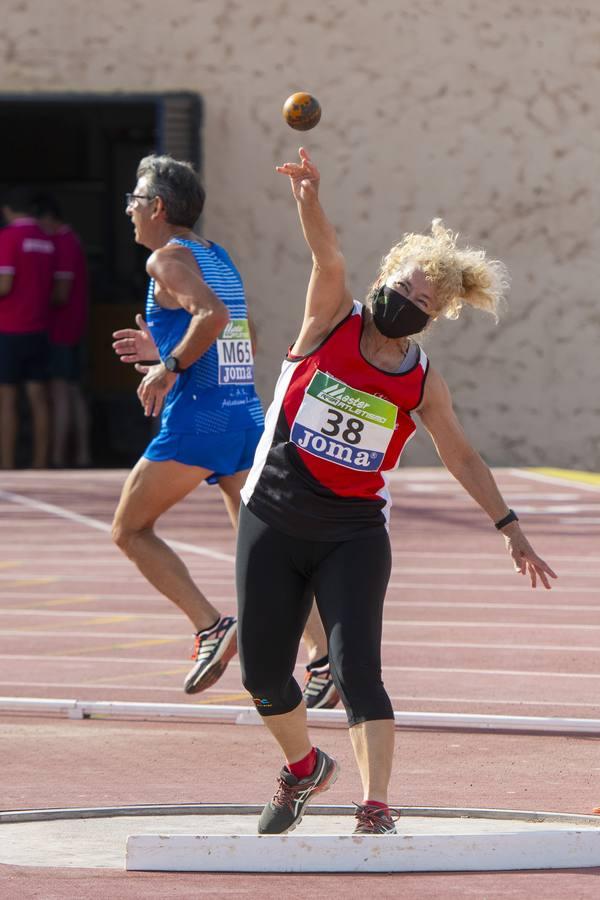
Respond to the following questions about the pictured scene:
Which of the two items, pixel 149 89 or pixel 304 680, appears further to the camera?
pixel 149 89

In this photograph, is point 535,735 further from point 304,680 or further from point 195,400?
point 195,400

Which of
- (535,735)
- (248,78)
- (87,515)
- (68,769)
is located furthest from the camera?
(248,78)

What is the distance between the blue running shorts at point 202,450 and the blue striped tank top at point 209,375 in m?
0.03

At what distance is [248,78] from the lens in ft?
60.2

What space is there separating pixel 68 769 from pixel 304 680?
1.75m

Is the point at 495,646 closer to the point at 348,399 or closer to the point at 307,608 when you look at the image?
the point at 307,608

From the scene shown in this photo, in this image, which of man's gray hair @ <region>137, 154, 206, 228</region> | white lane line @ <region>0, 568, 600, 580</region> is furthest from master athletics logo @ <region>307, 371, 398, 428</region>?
white lane line @ <region>0, 568, 600, 580</region>

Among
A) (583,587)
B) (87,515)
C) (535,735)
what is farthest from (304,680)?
(87,515)

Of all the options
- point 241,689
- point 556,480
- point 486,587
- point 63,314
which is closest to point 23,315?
point 63,314

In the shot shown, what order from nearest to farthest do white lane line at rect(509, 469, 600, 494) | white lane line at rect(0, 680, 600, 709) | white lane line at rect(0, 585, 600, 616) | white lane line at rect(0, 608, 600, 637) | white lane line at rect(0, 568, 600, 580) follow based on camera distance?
white lane line at rect(0, 680, 600, 709) → white lane line at rect(0, 608, 600, 637) → white lane line at rect(0, 585, 600, 616) → white lane line at rect(0, 568, 600, 580) → white lane line at rect(509, 469, 600, 494)

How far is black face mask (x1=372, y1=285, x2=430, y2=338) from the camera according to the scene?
17.9 feet

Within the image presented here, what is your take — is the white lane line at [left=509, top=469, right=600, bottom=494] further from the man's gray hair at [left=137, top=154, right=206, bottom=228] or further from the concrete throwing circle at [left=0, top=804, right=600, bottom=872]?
the concrete throwing circle at [left=0, top=804, right=600, bottom=872]

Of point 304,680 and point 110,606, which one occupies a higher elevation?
point 304,680

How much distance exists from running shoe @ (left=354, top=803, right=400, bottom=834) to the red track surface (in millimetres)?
163
